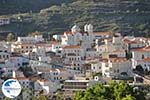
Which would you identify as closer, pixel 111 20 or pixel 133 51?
pixel 133 51

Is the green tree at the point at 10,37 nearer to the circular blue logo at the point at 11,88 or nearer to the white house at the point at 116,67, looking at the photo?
the white house at the point at 116,67

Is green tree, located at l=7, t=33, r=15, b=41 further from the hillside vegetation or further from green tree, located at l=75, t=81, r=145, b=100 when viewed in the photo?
green tree, located at l=75, t=81, r=145, b=100

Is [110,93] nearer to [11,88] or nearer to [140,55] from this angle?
[11,88]

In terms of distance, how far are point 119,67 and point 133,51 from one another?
14.2 feet

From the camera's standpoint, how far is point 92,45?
198 feet

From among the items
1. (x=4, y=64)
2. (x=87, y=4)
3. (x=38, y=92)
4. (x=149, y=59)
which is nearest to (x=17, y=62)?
(x=4, y=64)

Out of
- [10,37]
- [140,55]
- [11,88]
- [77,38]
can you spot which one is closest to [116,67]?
[140,55]

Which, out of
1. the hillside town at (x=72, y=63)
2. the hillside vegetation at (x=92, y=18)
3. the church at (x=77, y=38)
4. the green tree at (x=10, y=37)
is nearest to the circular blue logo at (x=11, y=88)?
the hillside town at (x=72, y=63)

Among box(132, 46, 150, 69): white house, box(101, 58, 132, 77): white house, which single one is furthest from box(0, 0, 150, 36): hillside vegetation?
box(101, 58, 132, 77): white house

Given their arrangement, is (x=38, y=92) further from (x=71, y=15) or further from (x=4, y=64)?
(x=71, y=15)

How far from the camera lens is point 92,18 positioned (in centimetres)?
7775

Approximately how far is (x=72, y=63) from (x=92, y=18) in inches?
1013

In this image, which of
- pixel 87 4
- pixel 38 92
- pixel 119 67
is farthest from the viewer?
pixel 87 4

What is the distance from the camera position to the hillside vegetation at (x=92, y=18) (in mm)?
74500
